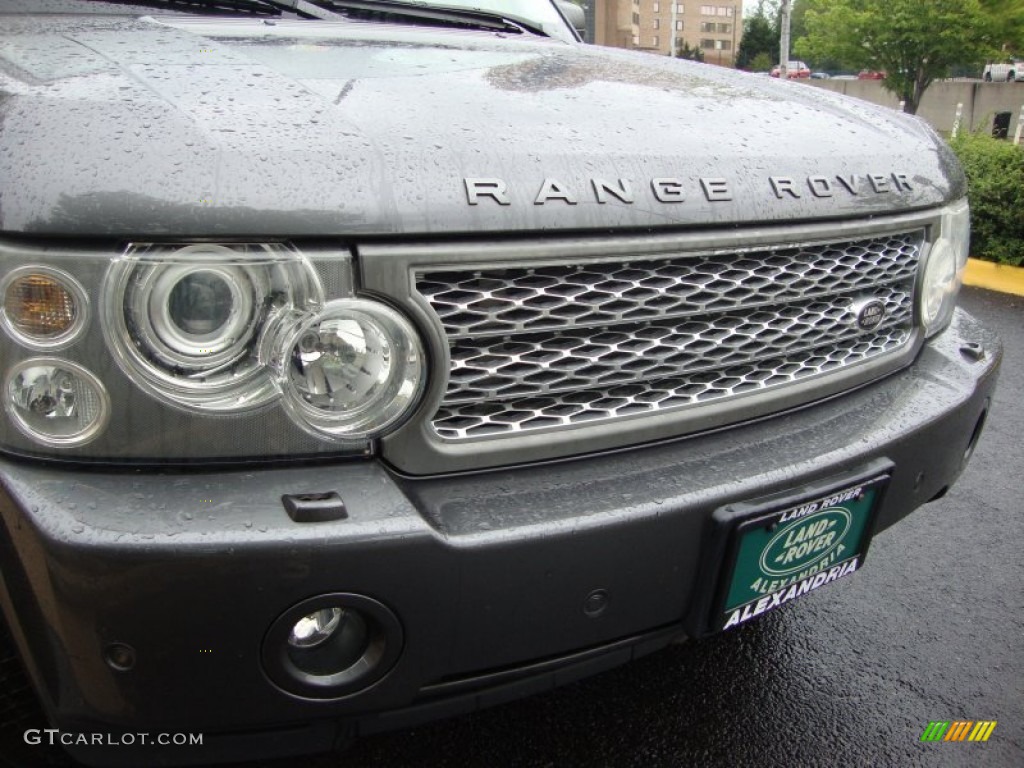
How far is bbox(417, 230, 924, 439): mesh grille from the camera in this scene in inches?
55.3

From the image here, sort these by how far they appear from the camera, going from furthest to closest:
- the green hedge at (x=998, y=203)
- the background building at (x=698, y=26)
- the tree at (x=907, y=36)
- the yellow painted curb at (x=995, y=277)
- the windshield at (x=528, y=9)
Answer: the background building at (x=698, y=26)
the tree at (x=907, y=36)
the green hedge at (x=998, y=203)
the yellow painted curb at (x=995, y=277)
the windshield at (x=528, y=9)

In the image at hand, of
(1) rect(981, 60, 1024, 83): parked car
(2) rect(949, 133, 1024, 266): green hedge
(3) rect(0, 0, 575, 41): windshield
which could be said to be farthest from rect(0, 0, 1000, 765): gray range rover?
(1) rect(981, 60, 1024, 83): parked car

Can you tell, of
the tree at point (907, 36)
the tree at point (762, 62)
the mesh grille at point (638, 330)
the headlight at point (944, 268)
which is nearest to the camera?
the mesh grille at point (638, 330)

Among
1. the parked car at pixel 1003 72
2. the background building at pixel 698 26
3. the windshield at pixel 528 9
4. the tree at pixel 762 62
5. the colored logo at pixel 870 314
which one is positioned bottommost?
the background building at pixel 698 26

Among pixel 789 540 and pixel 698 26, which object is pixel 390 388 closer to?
pixel 789 540

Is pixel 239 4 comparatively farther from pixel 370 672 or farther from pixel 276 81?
pixel 370 672

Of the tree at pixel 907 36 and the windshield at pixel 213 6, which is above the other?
the windshield at pixel 213 6

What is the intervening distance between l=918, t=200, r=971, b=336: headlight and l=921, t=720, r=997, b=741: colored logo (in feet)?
3.08

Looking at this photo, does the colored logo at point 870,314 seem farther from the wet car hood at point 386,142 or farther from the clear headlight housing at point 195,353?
the clear headlight housing at point 195,353

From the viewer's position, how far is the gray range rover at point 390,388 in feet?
3.91

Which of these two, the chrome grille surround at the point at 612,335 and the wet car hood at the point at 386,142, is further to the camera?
the chrome grille surround at the point at 612,335

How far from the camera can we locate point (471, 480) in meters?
1.42

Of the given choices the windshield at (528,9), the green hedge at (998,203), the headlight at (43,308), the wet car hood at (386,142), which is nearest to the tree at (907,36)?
the green hedge at (998,203)

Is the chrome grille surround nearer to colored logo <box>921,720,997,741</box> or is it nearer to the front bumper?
the front bumper
